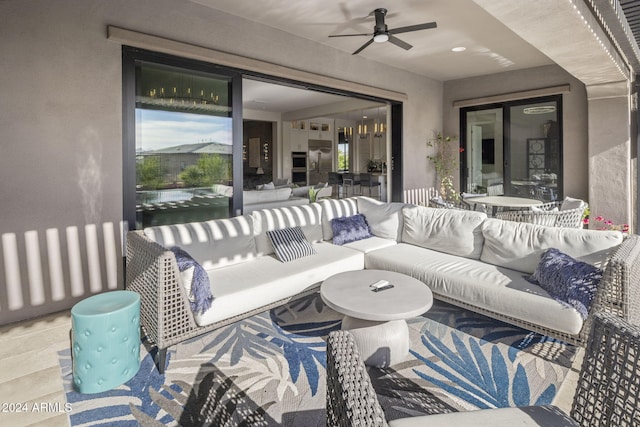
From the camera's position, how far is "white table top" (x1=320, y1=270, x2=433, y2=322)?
2.23 m

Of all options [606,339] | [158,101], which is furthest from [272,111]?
[606,339]

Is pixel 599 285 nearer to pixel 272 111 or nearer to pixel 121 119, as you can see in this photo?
pixel 121 119

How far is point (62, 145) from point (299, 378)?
2778 mm

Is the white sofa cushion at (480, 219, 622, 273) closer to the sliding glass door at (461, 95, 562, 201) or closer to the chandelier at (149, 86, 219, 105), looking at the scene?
the chandelier at (149, 86, 219, 105)

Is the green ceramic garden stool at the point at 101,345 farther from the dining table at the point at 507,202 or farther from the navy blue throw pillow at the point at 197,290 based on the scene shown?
the dining table at the point at 507,202

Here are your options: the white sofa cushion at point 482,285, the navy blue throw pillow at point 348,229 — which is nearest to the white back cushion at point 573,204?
the white sofa cushion at point 482,285

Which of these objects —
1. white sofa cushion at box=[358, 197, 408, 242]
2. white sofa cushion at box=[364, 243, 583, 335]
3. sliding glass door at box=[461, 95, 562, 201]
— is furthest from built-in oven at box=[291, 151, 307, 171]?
white sofa cushion at box=[364, 243, 583, 335]

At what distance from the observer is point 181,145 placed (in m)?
3.96

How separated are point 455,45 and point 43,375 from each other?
590 cm

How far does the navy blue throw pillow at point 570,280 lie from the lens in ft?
7.60

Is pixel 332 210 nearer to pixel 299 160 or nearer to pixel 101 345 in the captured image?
pixel 101 345

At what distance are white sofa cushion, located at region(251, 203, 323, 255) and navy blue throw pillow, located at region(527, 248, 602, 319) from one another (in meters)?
2.26

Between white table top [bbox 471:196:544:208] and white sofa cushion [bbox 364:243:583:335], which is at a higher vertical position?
white table top [bbox 471:196:544:208]

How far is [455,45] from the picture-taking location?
5.27m
